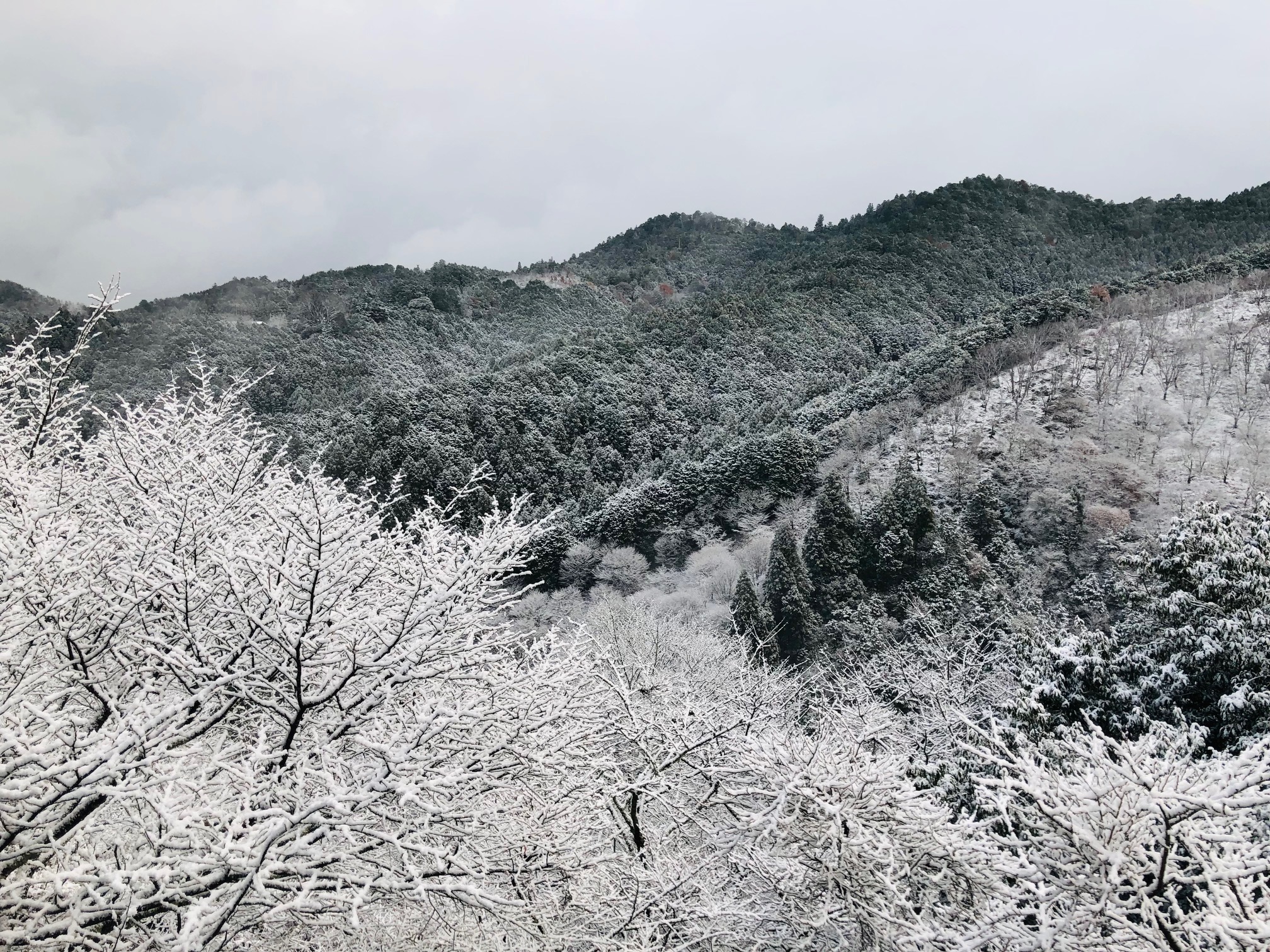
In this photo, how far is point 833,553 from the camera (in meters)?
32.6

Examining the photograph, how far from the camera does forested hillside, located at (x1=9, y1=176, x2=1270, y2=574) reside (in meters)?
41.5

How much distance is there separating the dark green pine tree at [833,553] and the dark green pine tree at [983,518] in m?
5.34

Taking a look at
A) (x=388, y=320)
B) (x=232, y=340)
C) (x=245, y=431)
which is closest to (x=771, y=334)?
(x=388, y=320)

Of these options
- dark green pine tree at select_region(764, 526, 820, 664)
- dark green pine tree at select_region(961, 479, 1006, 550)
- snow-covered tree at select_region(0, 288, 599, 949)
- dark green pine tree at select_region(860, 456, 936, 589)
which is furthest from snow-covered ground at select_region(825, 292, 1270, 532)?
snow-covered tree at select_region(0, 288, 599, 949)

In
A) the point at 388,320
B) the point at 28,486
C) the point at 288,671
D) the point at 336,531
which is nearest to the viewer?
the point at 288,671

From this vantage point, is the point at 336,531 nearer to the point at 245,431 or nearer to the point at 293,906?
the point at 293,906

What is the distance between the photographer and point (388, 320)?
78000mm

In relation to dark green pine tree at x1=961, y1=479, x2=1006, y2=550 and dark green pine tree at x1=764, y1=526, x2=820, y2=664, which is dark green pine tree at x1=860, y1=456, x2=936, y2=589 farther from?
dark green pine tree at x1=764, y1=526, x2=820, y2=664

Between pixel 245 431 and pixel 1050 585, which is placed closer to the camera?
pixel 245 431

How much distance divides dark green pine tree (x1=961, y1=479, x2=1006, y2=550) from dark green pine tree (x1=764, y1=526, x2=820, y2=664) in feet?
28.1

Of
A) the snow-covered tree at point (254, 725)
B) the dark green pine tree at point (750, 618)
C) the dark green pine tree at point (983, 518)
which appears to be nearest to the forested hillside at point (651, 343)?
the snow-covered tree at point (254, 725)

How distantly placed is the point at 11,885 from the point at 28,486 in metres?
3.61

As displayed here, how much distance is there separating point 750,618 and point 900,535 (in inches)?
343

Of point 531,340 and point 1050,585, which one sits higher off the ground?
point 531,340
